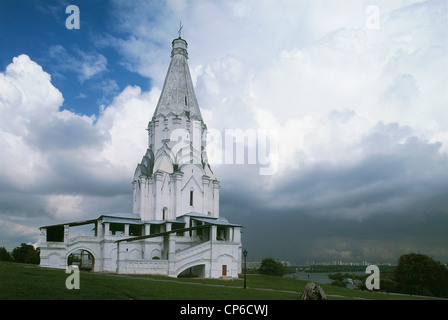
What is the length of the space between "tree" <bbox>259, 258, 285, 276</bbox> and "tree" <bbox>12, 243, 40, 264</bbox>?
3389 centimetres

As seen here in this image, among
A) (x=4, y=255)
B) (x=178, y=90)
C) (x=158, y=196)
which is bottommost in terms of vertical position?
(x=4, y=255)

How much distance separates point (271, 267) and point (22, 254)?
124 feet

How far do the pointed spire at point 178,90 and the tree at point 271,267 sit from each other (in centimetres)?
2805

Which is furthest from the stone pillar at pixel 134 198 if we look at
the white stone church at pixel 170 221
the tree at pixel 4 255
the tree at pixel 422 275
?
the tree at pixel 422 275

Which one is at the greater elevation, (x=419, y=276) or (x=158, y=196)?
(x=158, y=196)

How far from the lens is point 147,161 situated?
4778cm

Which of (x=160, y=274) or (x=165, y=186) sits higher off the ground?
(x=165, y=186)

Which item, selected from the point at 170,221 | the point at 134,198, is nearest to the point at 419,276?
the point at 170,221

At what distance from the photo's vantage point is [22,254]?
53.0 metres

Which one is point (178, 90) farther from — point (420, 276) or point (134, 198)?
point (420, 276)
